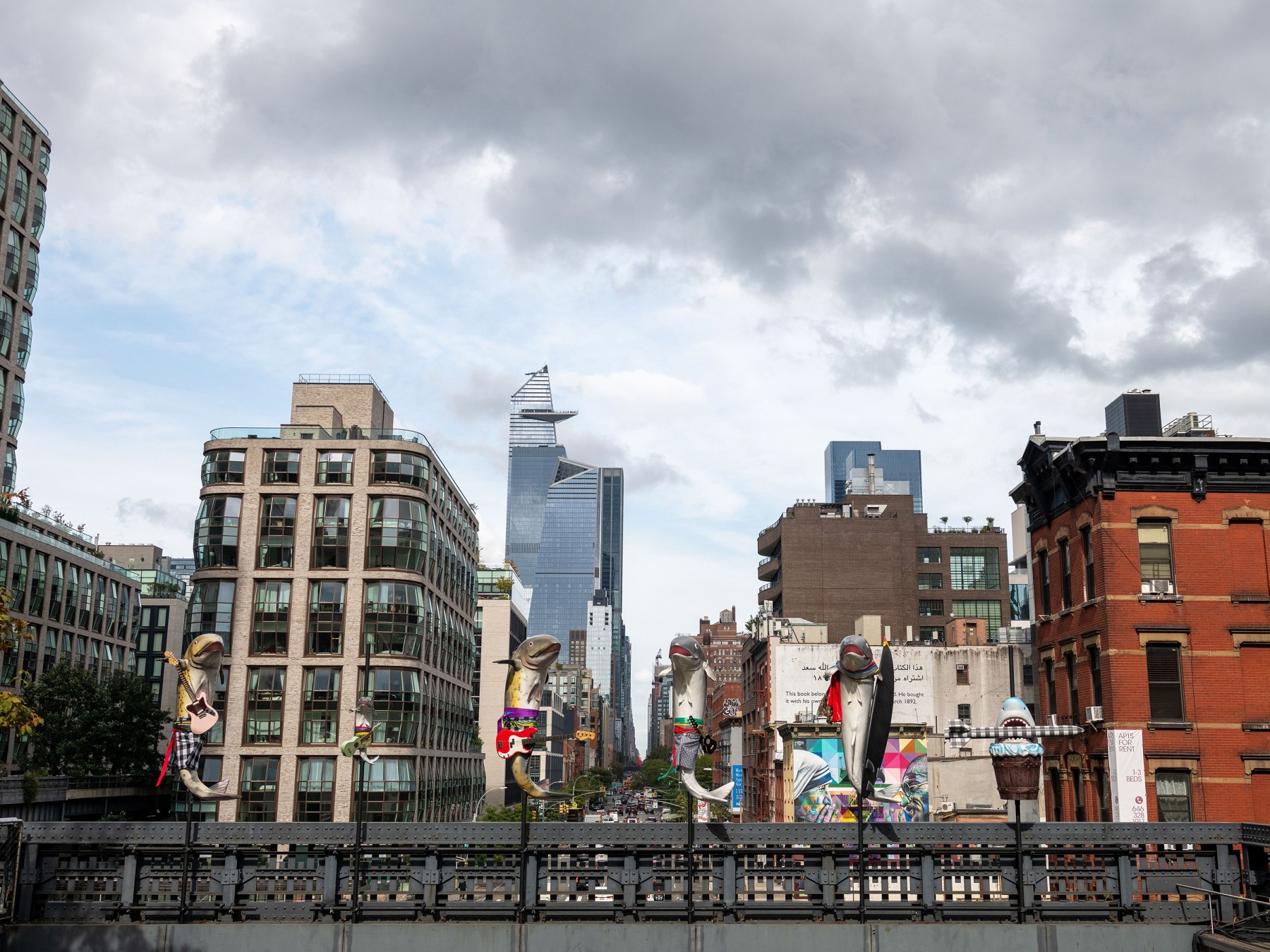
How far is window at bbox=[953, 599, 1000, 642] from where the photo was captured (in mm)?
109125

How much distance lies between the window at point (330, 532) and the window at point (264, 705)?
713cm

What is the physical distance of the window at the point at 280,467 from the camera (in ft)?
221

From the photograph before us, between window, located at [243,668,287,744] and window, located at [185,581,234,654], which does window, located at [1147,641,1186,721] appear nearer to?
window, located at [243,668,287,744]

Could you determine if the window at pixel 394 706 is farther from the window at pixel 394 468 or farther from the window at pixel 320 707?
the window at pixel 394 468

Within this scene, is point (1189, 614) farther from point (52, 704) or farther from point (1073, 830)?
point (52, 704)

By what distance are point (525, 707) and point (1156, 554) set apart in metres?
25.1

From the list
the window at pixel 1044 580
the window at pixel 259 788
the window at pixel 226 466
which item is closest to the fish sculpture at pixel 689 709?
the window at pixel 1044 580

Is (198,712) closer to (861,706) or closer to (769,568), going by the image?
(861,706)

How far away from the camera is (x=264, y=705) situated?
64000mm

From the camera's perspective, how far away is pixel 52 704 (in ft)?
221

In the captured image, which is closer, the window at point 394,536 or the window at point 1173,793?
the window at point 1173,793

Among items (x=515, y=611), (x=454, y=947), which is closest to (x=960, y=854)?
(x=454, y=947)

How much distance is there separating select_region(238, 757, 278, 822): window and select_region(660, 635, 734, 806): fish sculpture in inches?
1972

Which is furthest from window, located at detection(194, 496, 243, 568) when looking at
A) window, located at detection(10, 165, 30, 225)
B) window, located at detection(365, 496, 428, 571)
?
window, located at detection(10, 165, 30, 225)
